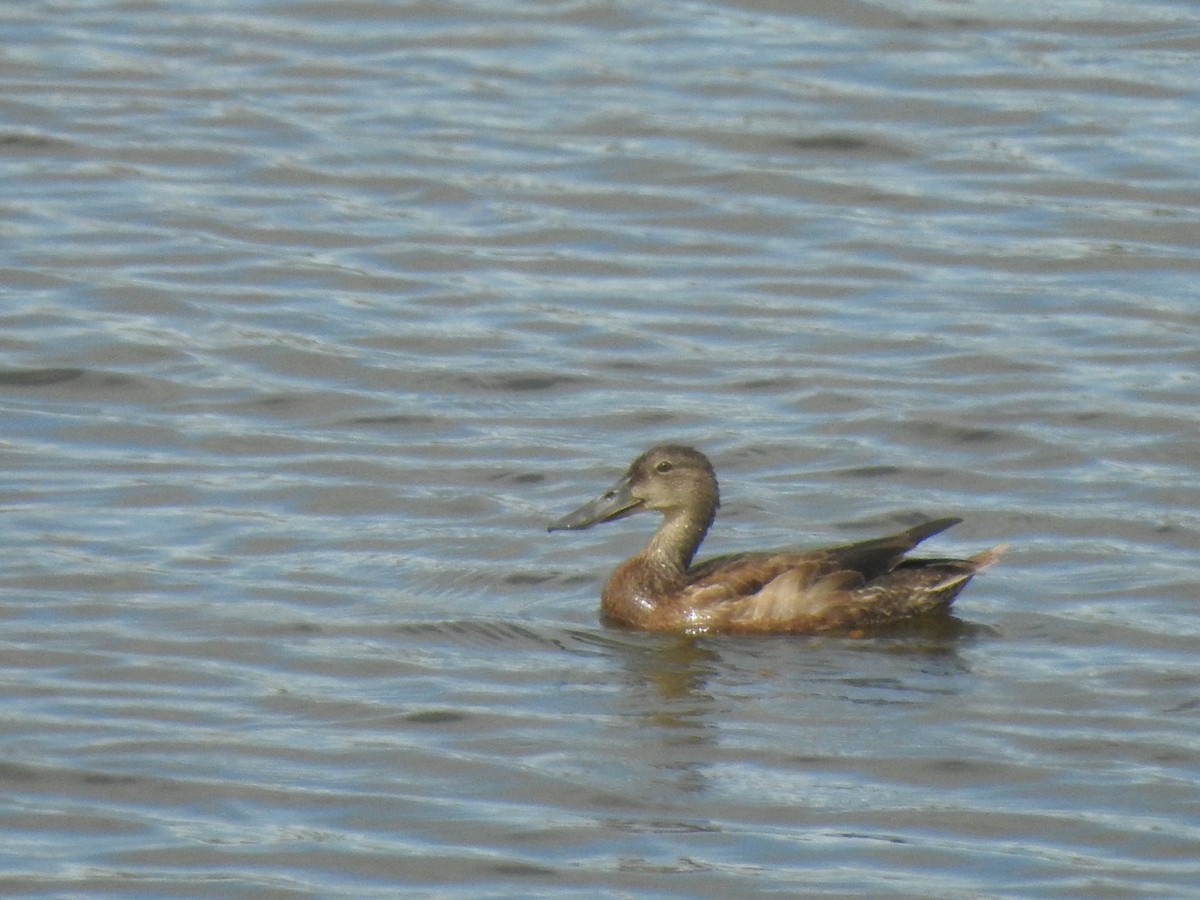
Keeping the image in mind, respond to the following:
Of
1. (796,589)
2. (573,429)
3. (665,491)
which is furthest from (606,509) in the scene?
(573,429)

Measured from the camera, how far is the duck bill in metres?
10.9

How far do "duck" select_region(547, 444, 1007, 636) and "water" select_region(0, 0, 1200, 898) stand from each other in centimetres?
14

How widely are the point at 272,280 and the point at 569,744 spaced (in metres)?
6.61

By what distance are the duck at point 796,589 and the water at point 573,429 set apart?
0.14 meters

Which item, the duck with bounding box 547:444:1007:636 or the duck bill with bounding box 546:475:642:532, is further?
the duck bill with bounding box 546:475:642:532

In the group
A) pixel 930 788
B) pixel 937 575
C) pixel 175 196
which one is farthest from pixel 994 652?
pixel 175 196

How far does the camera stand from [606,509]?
10.9 m

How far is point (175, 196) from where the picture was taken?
1628cm

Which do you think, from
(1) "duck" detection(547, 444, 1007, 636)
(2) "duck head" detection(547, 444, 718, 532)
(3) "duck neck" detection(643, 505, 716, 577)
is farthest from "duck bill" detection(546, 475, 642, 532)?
(1) "duck" detection(547, 444, 1007, 636)

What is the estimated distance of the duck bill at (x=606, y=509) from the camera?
1085 cm

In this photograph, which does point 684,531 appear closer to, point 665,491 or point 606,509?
point 665,491

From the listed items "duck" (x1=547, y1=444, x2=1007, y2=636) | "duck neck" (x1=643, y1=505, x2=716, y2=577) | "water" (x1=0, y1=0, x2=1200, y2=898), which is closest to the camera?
"water" (x1=0, y1=0, x2=1200, y2=898)

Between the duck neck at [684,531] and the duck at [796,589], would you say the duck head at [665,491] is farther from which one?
the duck at [796,589]

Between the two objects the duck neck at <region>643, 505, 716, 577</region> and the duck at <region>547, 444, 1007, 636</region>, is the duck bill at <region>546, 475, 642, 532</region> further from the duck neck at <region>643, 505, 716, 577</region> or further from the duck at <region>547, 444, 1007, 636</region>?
the duck at <region>547, 444, 1007, 636</region>
